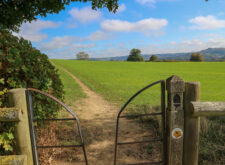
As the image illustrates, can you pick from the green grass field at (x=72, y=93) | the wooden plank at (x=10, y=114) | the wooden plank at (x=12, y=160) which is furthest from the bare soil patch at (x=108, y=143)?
the green grass field at (x=72, y=93)

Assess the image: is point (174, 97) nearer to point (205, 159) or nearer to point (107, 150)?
point (205, 159)

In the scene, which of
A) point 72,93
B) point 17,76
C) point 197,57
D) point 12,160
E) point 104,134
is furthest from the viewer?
point 197,57

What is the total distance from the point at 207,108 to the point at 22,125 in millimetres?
2276

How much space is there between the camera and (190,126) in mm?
2148

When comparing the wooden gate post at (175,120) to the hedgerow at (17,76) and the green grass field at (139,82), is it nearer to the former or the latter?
the hedgerow at (17,76)

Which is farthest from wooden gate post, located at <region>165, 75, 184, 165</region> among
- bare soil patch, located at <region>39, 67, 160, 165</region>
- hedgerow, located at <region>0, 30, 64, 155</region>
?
hedgerow, located at <region>0, 30, 64, 155</region>

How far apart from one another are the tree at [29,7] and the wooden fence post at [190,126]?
6142mm

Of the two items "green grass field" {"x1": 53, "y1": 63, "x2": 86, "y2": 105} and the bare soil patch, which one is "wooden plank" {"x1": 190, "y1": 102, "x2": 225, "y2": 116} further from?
"green grass field" {"x1": 53, "y1": 63, "x2": 86, "y2": 105}

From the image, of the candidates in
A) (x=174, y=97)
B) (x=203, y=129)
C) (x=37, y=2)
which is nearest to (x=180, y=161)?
(x=174, y=97)

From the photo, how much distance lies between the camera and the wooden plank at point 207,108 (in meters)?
1.98

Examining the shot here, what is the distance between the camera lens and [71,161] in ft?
12.1

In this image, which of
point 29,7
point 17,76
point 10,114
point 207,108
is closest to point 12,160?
point 10,114

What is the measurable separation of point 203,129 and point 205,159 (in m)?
1.13

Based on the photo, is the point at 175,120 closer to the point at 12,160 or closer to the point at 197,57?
the point at 12,160
